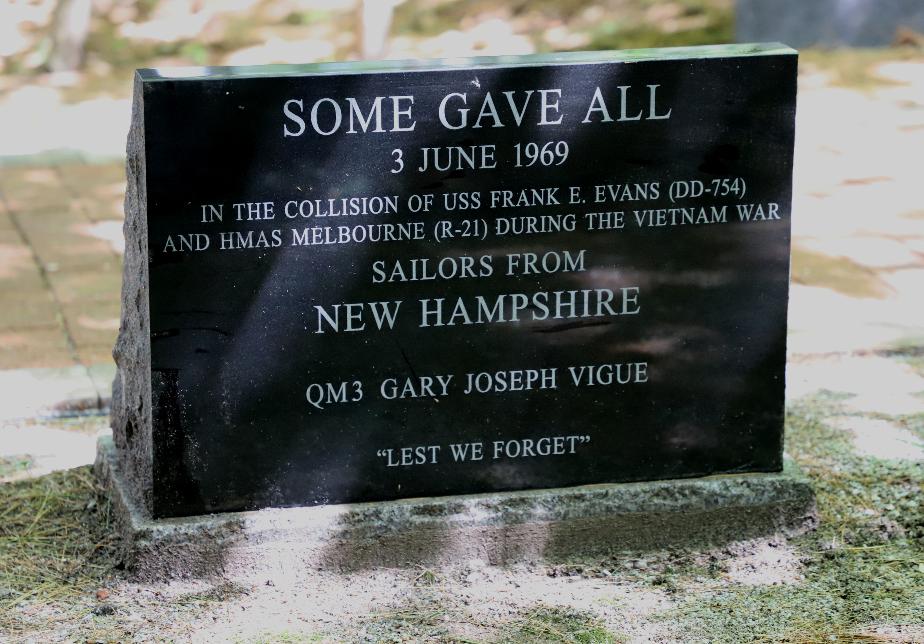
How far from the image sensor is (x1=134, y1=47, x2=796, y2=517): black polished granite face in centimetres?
321

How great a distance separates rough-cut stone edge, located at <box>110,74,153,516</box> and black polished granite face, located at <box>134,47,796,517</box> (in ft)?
0.16

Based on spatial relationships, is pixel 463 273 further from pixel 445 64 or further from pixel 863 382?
pixel 863 382

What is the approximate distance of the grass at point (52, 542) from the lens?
11.0 feet

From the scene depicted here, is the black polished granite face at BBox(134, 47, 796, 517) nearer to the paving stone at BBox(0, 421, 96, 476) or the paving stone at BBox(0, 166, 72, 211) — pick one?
the paving stone at BBox(0, 421, 96, 476)

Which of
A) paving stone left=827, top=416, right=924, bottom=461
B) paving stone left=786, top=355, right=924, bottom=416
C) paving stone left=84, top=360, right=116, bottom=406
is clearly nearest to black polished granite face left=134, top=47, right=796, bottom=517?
paving stone left=827, top=416, right=924, bottom=461

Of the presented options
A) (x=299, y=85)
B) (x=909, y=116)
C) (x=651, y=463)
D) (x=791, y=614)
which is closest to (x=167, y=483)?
(x=299, y=85)

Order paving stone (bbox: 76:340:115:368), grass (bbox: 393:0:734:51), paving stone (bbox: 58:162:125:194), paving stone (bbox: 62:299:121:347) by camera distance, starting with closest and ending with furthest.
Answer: paving stone (bbox: 76:340:115:368) < paving stone (bbox: 62:299:121:347) < paving stone (bbox: 58:162:125:194) < grass (bbox: 393:0:734:51)

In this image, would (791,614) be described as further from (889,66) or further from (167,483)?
(889,66)

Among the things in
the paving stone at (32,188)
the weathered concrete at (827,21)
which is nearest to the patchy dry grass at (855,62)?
the weathered concrete at (827,21)

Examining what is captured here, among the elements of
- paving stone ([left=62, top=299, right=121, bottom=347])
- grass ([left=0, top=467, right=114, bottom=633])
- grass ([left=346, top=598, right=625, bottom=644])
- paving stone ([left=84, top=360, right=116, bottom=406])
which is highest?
paving stone ([left=62, top=299, right=121, bottom=347])

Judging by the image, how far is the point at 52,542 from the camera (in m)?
3.63

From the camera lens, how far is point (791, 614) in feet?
10.7

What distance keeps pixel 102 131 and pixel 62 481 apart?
5.25 metres

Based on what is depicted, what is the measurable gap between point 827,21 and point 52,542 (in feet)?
29.0
